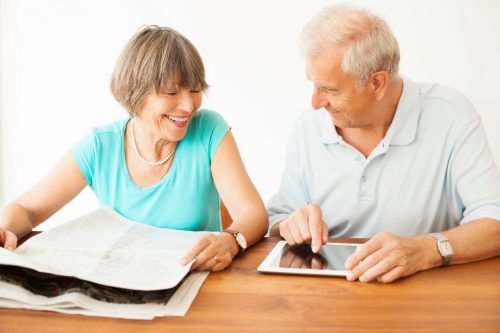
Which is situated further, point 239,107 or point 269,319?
point 239,107

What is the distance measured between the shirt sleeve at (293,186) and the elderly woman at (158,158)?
0.14 m

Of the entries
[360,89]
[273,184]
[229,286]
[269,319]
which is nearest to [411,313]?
[269,319]

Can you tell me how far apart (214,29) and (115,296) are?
2231mm

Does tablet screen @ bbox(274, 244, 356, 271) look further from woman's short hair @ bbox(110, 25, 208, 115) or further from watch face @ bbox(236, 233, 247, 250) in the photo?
woman's short hair @ bbox(110, 25, 208, 115)

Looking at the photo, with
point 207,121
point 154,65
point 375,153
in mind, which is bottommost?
point 375,153

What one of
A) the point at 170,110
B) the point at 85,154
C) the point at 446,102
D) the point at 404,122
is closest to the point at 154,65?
the point at 170,110

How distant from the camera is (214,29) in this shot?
9.83ft

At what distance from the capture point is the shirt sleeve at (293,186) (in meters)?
1.66

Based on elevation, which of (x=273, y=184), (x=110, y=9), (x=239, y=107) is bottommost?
(x=273, y=184)

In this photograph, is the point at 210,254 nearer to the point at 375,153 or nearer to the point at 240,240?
the point at 240,240

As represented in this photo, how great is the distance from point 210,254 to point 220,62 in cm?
200

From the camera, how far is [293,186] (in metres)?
1.67

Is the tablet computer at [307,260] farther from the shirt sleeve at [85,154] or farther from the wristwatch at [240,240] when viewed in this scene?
the shirt sleeve at [85,154]

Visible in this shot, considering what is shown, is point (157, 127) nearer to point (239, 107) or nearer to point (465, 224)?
point (465, 224)
